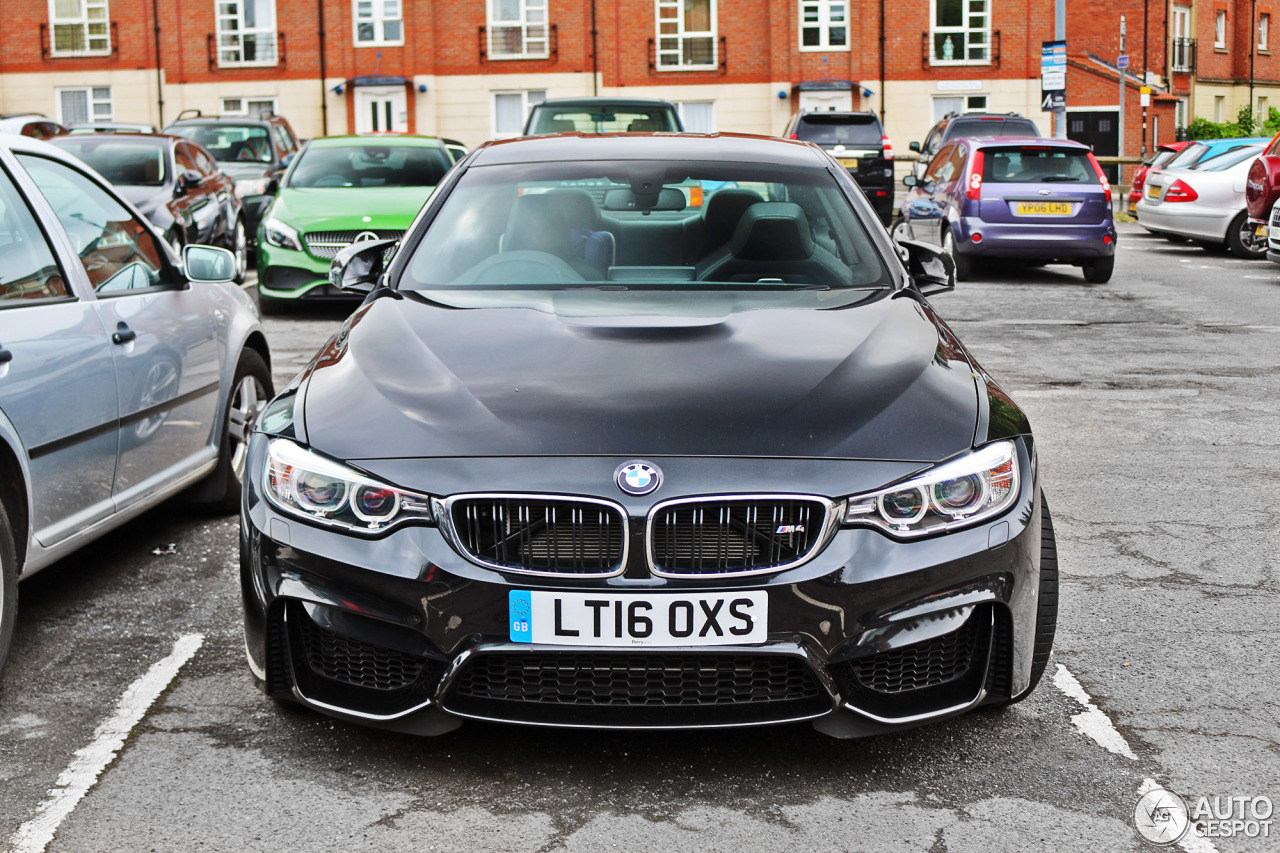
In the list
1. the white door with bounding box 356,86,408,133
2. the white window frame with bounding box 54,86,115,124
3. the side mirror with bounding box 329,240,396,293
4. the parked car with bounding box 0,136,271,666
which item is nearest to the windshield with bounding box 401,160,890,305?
the side mirror with bounding box 329,240,396,293

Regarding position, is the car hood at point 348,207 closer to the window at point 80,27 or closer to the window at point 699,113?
the window at point 699,113

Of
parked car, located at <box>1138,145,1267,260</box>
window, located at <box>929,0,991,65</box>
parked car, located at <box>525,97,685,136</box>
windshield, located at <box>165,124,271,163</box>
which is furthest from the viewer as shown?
window, located at <box>929,0,991,65</box>

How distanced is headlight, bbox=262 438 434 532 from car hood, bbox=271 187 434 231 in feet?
28.5

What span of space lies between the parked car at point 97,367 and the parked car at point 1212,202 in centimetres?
1509

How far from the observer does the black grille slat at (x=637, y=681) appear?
3.07 m

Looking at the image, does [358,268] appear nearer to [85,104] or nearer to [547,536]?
[547,536]

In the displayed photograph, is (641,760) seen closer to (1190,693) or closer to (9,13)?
(1190,693)

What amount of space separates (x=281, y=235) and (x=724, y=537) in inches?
385

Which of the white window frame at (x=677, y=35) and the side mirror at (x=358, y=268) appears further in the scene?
the white window frame at (x=677, y=35)

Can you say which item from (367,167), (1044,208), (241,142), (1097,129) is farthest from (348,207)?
(1097,129)

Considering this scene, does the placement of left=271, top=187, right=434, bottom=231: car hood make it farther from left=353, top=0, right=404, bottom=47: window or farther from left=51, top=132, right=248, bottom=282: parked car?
left=353, top=0, right=404, bottom=47: window

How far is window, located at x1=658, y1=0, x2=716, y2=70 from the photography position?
4716cm

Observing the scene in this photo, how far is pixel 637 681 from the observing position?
3100 mm

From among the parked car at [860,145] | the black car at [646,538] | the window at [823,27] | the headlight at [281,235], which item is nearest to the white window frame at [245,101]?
the window at [823,27]
